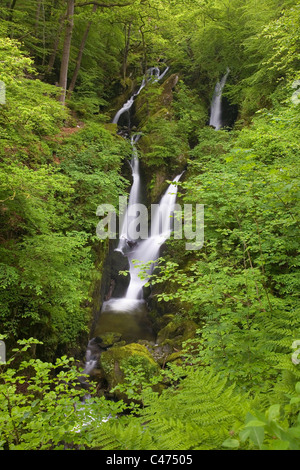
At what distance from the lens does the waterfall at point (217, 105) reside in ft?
51.7

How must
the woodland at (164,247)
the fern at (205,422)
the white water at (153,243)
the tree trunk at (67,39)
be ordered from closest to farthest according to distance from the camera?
the fern at (205,422) → the woodland at (164,247) → the tree trunk at (67,39) → the white water at (153,243)

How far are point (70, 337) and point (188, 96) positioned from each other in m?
15.9

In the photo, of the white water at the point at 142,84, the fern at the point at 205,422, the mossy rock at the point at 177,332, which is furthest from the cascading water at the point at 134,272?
the fern at the point at 205,422

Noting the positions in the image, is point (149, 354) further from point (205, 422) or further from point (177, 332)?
point (205, 422)

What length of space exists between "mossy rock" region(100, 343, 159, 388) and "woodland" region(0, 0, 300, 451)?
1.6 inches

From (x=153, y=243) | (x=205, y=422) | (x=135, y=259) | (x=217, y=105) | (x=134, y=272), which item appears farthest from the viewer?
(x=217, y=105)

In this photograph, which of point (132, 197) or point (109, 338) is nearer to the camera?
point (109, 338)

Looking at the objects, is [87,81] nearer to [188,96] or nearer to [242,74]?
[188,96]

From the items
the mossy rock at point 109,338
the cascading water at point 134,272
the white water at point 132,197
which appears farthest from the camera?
the white water at point 132,197

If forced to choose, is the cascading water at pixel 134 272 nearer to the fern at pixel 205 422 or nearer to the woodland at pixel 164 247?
the woodland at pixel 164 247

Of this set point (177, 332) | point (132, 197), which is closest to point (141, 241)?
point (132, 197)

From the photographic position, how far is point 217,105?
1638 centimetres

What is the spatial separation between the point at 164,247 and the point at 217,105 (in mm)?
11121

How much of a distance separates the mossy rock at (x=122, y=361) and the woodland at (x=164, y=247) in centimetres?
4
